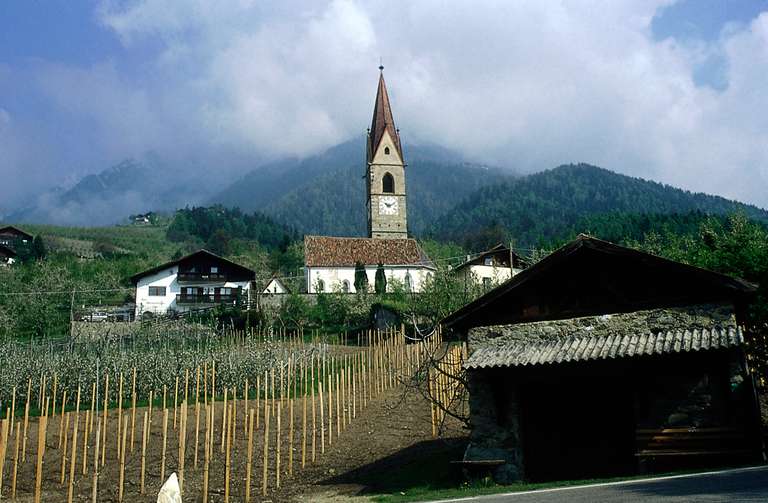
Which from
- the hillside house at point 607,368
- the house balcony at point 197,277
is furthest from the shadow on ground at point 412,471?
the house balcony at point 197,277

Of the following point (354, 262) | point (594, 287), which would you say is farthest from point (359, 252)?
point (594, 287)

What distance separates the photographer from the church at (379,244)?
2322 inches

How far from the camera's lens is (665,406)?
11875 mm

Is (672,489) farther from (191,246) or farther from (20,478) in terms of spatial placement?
(191,246)

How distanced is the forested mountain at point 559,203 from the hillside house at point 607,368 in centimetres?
10841

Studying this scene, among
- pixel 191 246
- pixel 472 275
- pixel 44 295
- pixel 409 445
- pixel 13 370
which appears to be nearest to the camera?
pixel 409 445

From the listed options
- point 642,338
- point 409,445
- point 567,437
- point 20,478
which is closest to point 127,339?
point 20,478

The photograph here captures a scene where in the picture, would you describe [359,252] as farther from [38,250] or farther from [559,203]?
[559,203]

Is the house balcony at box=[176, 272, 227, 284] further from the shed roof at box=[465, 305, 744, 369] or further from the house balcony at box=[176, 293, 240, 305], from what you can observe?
the shed roof at box=[465, 305, 744, 369]

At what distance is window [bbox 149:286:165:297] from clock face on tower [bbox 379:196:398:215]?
2711 centimetres

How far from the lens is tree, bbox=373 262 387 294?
5453 centimetres

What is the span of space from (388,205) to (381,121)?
9519mm

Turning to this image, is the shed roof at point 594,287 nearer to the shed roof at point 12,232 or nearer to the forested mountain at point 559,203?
the shed roof at point 12,232

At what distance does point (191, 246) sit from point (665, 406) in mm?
108480
